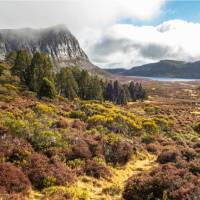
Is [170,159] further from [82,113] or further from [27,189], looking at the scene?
[82,113]

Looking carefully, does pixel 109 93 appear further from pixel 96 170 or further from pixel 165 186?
pixel 165 186

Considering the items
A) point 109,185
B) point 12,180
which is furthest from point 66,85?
point 12,180

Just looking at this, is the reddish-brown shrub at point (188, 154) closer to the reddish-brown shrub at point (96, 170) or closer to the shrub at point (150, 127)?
the reddish-brown shrub at point (96, 170)

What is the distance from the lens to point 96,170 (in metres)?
14.1

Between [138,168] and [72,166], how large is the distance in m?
4.30

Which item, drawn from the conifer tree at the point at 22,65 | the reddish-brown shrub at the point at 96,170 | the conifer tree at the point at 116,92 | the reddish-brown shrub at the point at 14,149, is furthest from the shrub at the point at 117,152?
the conifer tree at the point at 116,92

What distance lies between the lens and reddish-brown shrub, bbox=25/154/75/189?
11891mm

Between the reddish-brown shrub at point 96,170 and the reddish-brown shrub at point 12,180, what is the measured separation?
3.34 meters

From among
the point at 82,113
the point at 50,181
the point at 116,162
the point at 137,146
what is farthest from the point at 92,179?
the point at 82,113

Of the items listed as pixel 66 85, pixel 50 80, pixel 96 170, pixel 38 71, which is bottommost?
pixel 96 170

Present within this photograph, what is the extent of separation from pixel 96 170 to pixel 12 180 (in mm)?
4355

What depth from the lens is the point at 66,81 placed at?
223 ft

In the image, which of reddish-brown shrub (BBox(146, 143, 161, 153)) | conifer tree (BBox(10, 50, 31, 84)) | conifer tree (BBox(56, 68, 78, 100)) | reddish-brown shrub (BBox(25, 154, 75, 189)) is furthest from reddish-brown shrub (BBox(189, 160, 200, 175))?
conifer tree (BBox(10, 50, 31, 84))

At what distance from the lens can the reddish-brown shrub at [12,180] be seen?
10.6 meters
